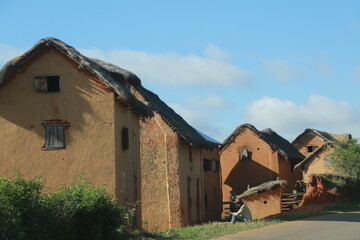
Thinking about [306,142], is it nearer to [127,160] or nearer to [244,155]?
[244,155]

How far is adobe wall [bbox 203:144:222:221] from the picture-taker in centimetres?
3869

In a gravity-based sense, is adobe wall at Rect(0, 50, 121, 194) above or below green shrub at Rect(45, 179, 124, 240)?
above

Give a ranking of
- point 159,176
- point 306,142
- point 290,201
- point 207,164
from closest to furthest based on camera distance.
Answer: point 159,176 < point 290,201 < point 207,164 < point 306,142

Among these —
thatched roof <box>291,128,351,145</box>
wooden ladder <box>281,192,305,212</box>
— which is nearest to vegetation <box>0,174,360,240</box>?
wooden ladder <box>281,192,305,212</box>

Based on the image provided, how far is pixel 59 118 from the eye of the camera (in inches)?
896

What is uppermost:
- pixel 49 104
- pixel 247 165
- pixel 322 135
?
pixel 322 135

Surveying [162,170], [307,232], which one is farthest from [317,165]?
[307,232]

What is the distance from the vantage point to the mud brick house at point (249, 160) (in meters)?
48.1

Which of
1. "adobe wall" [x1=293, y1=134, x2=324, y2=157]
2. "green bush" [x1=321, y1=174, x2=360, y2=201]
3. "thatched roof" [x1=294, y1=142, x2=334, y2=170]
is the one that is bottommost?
"green bush" [x1=321, y1=174, x2=360, y2=201]

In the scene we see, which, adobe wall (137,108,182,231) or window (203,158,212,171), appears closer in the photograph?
adobe wall (137,108,182,231)

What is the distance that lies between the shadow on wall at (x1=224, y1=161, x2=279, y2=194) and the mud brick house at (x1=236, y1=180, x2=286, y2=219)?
14.1m

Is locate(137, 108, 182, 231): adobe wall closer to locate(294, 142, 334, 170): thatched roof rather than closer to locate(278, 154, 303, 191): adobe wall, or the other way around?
locate(278, 154, 303, 191): adobe wall

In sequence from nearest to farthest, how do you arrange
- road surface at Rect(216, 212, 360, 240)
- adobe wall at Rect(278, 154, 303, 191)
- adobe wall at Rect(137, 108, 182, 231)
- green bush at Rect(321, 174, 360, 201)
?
road surface at Rect(216, 212, 360, 240) → adobe wall at Rect(137, 108, 182, 231) → green bush at Rect(321, 174, 360, 201) → adobe wall at Rect(278, 154, 303, 191)

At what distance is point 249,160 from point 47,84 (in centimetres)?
2840
